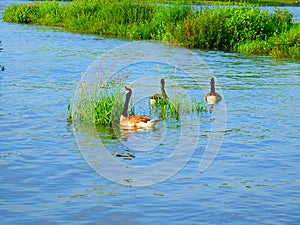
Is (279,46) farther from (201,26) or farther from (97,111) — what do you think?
(97,111)

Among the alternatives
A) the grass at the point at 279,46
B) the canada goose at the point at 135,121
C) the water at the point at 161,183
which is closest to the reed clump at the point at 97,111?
the canada goose at the point at 135,121

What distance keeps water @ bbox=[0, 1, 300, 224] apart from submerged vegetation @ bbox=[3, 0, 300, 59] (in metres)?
11.3

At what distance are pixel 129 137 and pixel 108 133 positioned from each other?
0.64 m

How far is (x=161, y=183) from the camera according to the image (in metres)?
12.5

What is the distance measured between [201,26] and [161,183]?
2477 cm

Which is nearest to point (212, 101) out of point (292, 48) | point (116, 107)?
point (116, 107)

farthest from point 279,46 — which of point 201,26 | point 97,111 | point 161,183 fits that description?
point 161,183

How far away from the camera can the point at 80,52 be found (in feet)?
116

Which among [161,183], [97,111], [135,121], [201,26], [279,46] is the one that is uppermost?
[201,26]

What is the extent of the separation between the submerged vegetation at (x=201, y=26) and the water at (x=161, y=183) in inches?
444

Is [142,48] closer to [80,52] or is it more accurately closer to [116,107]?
[80,52]

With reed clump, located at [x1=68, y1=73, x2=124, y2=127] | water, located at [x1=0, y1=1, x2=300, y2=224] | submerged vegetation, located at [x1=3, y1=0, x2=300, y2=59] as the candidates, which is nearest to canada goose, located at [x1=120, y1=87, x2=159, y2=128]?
reed clump, located at [x1=68, y1=73, x2=124, y2=127]

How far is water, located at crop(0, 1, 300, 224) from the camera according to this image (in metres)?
10.8

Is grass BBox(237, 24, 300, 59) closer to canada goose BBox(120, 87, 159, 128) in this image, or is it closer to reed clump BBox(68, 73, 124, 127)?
reed clump BBox(68, 73, 124, 127)
